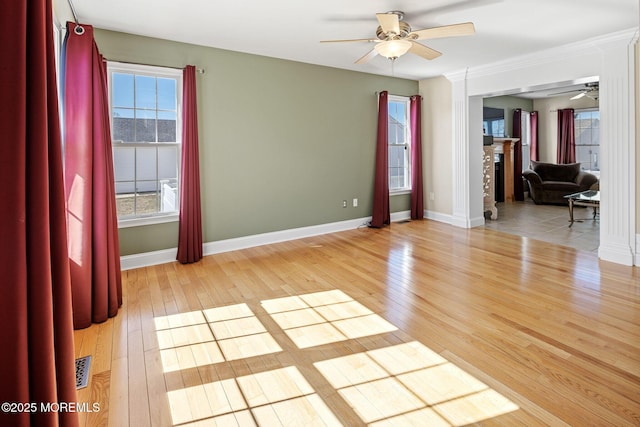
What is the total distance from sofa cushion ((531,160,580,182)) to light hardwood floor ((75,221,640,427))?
4988 mm

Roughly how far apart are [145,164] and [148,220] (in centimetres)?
66

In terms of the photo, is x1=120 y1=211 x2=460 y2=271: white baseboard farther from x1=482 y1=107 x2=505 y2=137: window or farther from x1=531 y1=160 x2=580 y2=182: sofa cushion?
x1=531 y1=160 x2=580 y2=182: sofa cushion

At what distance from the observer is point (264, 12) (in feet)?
11.3

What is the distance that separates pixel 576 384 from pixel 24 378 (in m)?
2.46

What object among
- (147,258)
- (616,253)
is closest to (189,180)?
(147,258)

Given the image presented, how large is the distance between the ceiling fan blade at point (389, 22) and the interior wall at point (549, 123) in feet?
27.5

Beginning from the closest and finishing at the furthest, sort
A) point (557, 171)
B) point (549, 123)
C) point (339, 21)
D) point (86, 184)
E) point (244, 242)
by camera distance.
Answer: point (86, 184)
point (339, 21)
point (244, 242)
point (557, 171)
point (549, 123)

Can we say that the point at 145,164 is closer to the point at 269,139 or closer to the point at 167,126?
the point at 167,126

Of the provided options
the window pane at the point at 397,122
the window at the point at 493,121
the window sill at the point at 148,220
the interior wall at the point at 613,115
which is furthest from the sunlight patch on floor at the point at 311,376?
the window at the point at 493,121

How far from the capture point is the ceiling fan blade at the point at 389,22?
9.68ft

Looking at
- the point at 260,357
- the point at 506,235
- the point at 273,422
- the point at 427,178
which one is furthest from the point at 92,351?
the point at 427,178

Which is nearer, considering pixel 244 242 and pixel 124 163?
pixel 124 163

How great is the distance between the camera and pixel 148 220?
13.8 feet

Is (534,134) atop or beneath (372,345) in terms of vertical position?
atop
